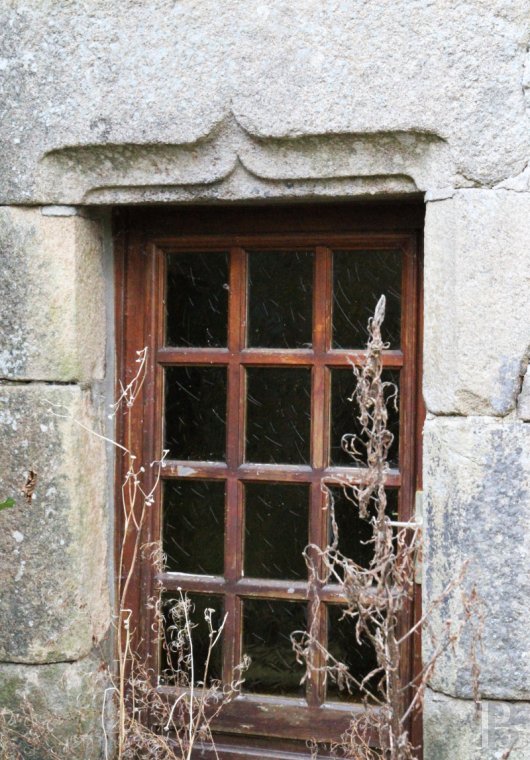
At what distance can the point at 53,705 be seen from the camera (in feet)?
8.76

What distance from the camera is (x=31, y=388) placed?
2650 millimetres

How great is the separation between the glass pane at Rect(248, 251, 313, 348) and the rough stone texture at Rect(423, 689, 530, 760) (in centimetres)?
109

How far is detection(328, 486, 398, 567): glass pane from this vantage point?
2.68 meters

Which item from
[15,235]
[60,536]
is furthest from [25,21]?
[60,536]

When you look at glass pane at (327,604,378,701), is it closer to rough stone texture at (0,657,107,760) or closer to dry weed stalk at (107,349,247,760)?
dry weed stalk at (107,349,247,760)

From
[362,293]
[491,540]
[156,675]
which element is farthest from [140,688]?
[362,293]

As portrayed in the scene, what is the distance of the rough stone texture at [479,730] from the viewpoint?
2.30 meters

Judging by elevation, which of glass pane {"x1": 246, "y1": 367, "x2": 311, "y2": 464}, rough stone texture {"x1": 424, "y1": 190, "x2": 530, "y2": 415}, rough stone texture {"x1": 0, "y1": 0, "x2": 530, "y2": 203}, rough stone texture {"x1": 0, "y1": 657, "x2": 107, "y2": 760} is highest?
rough stone texture {"x1": 0, "y1": 0, "x2": 530, "y2": 203}

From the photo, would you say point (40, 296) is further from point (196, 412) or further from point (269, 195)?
point (269, 195)

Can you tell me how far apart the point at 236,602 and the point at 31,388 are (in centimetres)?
88

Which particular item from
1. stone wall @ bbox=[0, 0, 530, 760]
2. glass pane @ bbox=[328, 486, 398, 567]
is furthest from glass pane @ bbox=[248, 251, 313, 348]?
glass pane @ bbox=[328, 486, 398, 567]

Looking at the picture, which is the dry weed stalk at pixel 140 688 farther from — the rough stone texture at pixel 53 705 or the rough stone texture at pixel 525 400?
the rough stone texture at pixel 525 400

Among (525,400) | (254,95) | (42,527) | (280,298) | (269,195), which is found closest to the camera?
(525,400)

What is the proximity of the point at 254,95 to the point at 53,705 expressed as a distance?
182 centimetres
